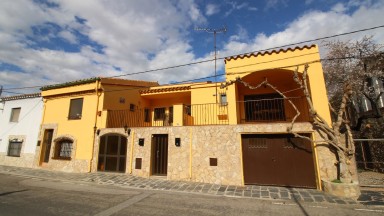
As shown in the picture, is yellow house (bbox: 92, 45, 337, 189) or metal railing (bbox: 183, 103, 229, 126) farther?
metal railing (bbox: 183, 103, 229, 126)

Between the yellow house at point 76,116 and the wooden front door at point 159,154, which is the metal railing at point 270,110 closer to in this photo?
the wooden front door at point 159,154

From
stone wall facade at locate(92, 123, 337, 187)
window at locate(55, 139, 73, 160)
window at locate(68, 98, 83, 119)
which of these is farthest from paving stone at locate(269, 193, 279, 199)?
window at locate(68, 98, 83, 119)

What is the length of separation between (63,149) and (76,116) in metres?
2.35

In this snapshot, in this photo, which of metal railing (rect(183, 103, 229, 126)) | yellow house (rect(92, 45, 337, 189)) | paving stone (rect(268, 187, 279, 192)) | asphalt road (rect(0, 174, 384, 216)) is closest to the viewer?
asphalt road (rect(0, 174, 384, 216))

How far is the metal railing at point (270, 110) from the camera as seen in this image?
1108 centimetres

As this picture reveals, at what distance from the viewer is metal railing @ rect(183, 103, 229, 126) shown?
11367 mm

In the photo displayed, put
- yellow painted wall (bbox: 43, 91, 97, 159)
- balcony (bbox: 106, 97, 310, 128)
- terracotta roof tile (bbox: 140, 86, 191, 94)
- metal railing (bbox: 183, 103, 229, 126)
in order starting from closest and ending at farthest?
balcony (bbox: 106, 97, 310, 128) → metal railing (bbox: 183, 103, 229, 126) → yellow painted wall (bbox: 43, 91, 97, 159) → terracotta roof tile (bbox: 140, 86, 191, 94)

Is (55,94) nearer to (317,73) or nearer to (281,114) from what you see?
(281,114)

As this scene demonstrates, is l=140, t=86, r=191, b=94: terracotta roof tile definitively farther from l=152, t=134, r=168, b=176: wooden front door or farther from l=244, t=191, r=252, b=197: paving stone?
l=244, t=191, r=252, b=197: paving stone

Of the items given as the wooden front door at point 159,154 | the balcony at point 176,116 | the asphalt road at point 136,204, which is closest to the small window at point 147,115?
the balcony at point 176,116

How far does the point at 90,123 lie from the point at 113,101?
199cm

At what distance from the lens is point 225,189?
27.0 feet

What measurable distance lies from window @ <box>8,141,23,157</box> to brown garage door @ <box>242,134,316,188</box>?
53.1ft

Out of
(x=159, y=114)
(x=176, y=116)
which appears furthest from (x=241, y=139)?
(x=159, y=114)
